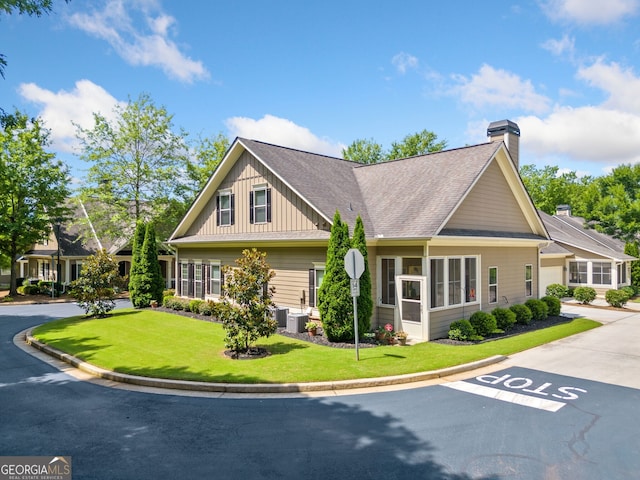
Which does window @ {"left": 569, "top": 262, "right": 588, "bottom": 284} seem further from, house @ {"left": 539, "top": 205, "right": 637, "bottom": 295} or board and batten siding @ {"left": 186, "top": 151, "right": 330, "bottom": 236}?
board and batten siding @ {"left": 186, "top": 151, "right": 330, "bottom": 236}

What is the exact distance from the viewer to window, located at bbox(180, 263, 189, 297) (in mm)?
23578

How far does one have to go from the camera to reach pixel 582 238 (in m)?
33.0

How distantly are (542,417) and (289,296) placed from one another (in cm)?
1124

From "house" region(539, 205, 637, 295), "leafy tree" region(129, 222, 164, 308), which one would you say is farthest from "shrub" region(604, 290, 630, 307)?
"leafy tree" region(129, 222, 164, 308)

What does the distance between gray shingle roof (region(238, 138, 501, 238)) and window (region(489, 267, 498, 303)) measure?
14.5 ft

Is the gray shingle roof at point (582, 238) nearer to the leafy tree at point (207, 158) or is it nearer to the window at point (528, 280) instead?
the window at point (528, 280)

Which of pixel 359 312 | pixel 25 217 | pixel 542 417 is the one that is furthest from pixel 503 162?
pixel 25 217

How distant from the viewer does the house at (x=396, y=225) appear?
14.7 metres

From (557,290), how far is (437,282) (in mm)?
18037

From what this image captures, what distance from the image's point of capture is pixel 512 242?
18375mm

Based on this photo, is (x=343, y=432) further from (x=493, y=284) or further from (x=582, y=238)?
(x=582, y=238)

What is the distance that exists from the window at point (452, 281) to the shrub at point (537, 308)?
4139 mm

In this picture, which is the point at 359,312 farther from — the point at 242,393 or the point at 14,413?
the point at 14,413

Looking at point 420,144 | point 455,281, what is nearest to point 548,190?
point 420,144
